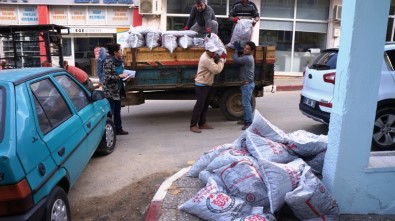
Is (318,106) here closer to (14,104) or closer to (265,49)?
(265,49)

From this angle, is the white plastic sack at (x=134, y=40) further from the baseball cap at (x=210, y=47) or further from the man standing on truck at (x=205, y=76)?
the baseball cap at (x=210, y=47)

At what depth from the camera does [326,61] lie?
20.1ft

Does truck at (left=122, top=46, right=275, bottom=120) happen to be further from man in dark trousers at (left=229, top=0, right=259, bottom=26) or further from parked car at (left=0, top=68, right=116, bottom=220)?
parked car at (left=0, top=68, right=116, bottom=220)

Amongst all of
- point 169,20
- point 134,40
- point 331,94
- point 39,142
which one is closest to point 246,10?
point 134,40

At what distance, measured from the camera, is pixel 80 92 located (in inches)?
191

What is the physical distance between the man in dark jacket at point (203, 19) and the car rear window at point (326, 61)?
7.57 ft

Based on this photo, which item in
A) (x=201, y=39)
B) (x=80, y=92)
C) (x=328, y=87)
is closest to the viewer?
(x=80, y=92)

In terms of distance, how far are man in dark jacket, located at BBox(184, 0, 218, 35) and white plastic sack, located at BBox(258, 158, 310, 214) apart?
15.6 ft

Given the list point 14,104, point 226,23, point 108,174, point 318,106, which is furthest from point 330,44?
point 14,104

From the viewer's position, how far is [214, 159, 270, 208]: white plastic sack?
3.37 metres

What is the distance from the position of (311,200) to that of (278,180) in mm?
319

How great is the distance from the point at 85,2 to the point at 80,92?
11840mm

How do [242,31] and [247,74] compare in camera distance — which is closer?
[247,74]

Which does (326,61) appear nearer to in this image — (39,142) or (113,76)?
(113,76)
